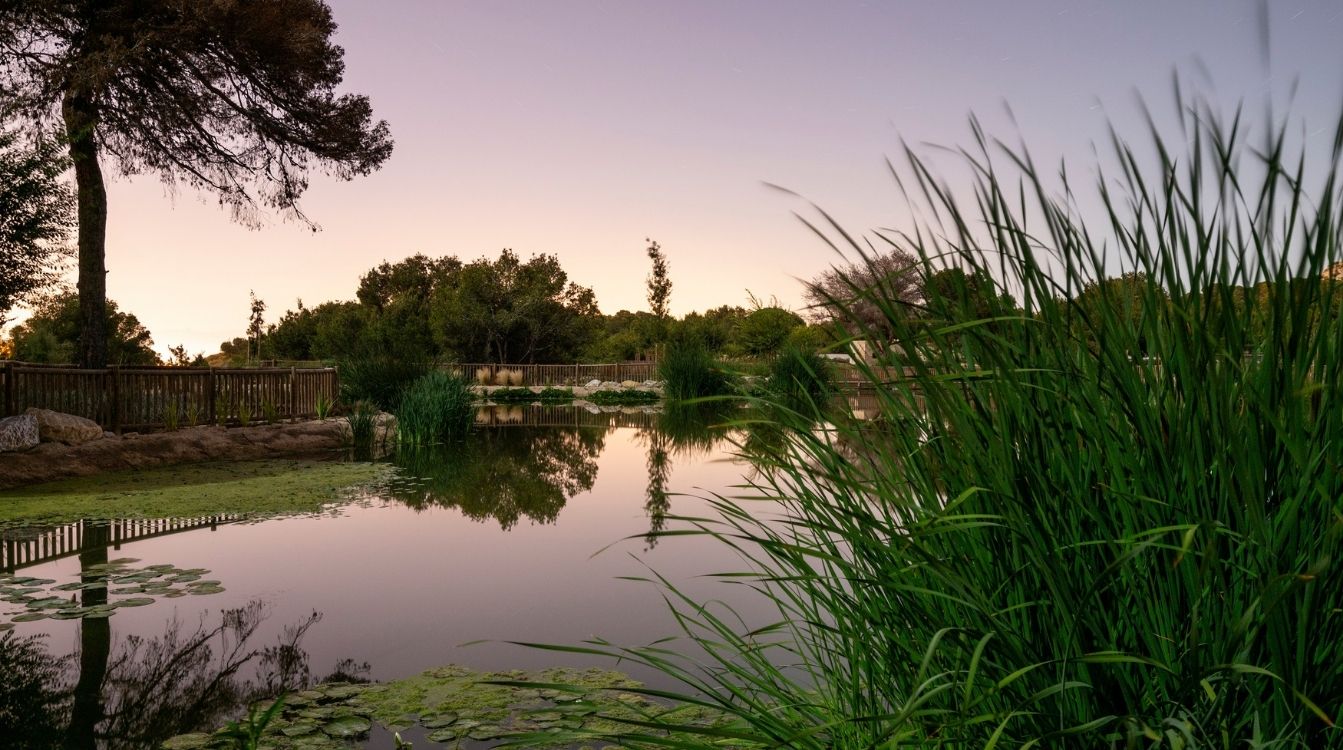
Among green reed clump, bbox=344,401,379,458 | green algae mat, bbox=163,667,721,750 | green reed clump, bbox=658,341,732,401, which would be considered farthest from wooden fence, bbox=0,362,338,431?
green algae mat, bbox=163,667,721,750

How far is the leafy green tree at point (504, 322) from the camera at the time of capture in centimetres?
4009

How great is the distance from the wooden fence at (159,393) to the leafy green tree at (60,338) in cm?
1521

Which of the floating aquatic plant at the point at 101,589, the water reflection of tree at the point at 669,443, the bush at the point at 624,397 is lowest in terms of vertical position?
the floating aquatic plant at the point at 101,589

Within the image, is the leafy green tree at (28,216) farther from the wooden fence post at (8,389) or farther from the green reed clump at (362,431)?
the green reed clump at (362,431)

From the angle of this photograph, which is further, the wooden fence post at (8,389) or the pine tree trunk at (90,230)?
the pine tree trunk at (90,230)

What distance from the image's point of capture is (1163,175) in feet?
3.61

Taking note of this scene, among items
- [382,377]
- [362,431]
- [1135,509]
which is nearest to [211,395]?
[362,431]

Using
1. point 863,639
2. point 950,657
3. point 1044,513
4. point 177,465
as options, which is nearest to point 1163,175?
point 1044,513

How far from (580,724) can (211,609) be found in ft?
7.53

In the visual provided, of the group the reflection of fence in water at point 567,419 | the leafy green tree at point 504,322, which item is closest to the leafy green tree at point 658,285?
the leafy green tree at point 504,322

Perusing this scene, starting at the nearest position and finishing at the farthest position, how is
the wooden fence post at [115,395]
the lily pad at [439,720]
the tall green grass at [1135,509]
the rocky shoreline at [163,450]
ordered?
the tall green grass at [1135,509], the lily pad at [439,720], the rocky shoreline at [163,450], the wooden fence post at [115,395]

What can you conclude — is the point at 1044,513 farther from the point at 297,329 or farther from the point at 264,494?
the point at 297,329

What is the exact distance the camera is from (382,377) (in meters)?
15.8

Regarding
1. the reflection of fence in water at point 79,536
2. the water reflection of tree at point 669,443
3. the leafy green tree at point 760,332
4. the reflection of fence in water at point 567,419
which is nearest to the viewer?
the reflection of fence in water at point 79,536
